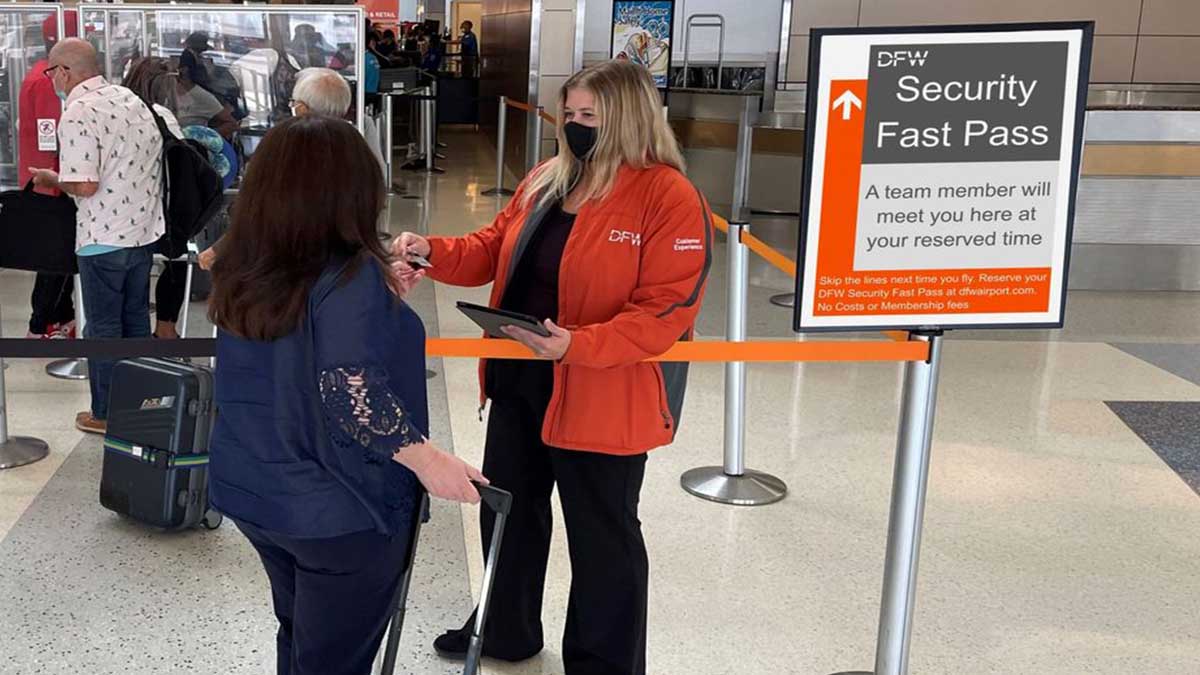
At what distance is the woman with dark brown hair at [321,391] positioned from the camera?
189cm

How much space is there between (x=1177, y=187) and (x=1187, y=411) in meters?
3.13

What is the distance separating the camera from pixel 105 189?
14.2 feet

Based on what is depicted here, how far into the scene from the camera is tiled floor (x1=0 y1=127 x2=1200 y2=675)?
3117 mm

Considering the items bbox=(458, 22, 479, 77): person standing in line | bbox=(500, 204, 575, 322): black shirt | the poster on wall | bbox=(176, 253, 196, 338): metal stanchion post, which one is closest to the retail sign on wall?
the poster on wall

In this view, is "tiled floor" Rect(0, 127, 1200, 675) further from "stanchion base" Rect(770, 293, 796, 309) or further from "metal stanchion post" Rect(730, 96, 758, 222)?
"metal stanchion post" Rect(730, 96, 758, 222)

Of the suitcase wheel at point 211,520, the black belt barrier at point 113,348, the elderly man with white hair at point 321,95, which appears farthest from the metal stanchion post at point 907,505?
the elderly man with white hair at point 321,95

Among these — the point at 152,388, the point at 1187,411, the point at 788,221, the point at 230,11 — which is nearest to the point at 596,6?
the point at 788,221

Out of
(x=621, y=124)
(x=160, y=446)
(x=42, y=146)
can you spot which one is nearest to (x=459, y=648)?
(x=160, y=446)

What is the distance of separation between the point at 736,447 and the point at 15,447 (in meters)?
2.60

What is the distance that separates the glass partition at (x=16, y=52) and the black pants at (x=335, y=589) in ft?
15.2

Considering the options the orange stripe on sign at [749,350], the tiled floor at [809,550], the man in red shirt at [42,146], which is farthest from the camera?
the man in red shirt at [42,146]

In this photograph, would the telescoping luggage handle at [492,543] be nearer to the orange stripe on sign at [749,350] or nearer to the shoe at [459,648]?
the orange stripe on sign at [749,350]

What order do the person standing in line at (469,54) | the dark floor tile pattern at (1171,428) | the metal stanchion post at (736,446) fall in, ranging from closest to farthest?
the metal stanchion post at (736,446) → the dark floor tile pattern at (1171,428) → the person standing in line at (469,54)

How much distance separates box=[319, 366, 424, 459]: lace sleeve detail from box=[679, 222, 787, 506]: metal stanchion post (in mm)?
2243
